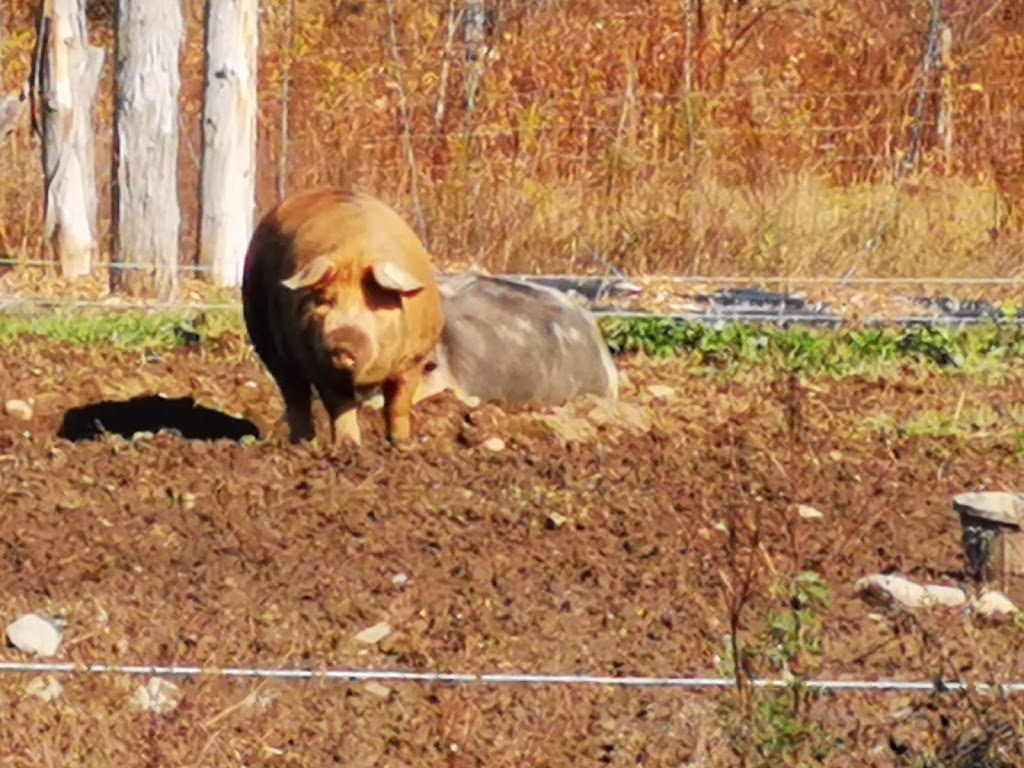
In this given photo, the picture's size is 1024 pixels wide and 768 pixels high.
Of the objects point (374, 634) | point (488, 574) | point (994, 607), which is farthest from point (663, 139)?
point (374, 634)

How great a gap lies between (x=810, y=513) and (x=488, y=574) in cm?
123

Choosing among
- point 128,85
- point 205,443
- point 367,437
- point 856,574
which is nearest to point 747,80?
point 128,85

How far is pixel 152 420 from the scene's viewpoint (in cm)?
953

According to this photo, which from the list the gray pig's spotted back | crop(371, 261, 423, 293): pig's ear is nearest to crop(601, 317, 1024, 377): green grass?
the gray pig's spotted back

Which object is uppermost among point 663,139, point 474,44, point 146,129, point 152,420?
point 474,44

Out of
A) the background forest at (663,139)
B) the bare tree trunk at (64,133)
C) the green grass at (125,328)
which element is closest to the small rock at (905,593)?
the green grass at (125,328)

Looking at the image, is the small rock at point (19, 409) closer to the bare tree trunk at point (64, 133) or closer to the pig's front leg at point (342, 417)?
the pig's front leg at point (342, 417)

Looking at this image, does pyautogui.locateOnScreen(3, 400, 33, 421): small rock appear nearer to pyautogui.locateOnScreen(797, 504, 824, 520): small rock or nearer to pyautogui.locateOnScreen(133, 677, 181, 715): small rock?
pyautogui.locateOnScreen(797, 504, 824, 520): small rock

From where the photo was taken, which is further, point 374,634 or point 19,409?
point 19,409

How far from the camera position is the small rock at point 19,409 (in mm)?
9414

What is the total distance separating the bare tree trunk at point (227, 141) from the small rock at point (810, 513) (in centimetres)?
735

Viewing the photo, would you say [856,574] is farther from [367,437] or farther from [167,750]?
[367,437]

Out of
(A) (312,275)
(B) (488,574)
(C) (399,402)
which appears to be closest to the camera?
(B) (488,574)

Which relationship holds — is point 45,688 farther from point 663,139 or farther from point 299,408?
point 663,139
